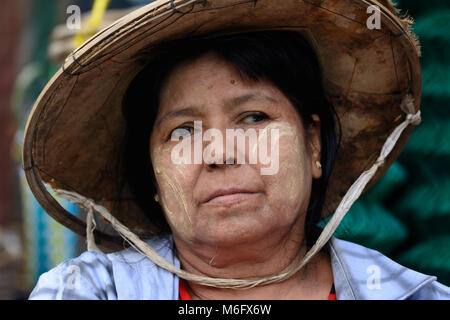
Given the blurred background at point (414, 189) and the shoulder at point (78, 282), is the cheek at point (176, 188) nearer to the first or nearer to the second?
the shoulder at point (78, 282)

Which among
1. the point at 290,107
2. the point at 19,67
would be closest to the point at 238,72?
the point at 290,107

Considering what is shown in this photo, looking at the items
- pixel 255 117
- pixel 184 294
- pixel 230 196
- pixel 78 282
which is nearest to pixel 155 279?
pixel 184 294

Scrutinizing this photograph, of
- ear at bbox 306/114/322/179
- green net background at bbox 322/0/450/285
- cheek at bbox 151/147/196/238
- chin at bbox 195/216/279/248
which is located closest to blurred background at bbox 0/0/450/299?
green net background at bbox 322/0/450/285

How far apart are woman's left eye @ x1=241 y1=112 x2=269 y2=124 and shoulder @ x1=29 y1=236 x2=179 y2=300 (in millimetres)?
469

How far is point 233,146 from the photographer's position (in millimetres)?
1555

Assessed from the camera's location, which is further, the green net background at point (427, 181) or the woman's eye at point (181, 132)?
the green net background at point (427, 181)

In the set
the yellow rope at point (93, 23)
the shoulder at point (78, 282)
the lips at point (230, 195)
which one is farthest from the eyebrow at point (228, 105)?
the yellow rope at point (93, 23)

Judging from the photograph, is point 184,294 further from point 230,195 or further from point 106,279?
point 230,195

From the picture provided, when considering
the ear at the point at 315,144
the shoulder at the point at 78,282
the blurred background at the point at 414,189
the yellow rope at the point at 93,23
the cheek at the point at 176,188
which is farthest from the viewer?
the yellow rope at the point at 93,23

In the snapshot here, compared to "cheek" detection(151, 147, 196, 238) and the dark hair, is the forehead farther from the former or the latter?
"cheek" detection(151, 147, 196, 238)

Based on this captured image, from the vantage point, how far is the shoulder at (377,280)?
1575 mm

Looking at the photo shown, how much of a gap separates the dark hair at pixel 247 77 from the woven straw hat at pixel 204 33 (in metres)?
0.04

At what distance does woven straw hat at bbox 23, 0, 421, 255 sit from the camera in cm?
150

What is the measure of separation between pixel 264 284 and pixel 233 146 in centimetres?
42
